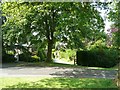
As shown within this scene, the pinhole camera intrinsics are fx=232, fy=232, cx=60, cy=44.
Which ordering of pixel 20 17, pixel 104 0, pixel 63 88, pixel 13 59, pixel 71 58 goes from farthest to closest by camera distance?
1. pixel 71 58
2. pixel 13 59
3. pixel 20 17
4. pixel 104 0
5. pixel 63 88

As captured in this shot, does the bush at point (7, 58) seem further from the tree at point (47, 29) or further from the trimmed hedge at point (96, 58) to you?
the trimmed hedge at point (96, 58)

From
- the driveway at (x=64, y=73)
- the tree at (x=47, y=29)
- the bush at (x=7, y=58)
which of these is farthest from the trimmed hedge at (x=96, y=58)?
the driveway at (x=64, y=73)

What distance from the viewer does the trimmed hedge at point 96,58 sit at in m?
22.2

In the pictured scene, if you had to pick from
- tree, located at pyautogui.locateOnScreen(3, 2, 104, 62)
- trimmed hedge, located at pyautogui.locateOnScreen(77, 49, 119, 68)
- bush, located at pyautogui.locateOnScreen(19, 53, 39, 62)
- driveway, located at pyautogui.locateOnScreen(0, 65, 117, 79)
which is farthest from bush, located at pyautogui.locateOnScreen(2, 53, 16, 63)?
driveway, located at pyautogui.locateOnScreen(0, 65, 117, 79)

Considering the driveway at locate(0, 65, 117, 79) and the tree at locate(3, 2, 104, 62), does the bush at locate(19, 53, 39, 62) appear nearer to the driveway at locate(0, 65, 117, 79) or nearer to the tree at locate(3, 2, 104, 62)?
the tree at locate(3, 2, 104, 62)

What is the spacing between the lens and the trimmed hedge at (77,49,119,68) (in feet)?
72.8

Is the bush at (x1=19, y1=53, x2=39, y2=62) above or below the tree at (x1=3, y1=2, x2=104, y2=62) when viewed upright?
below

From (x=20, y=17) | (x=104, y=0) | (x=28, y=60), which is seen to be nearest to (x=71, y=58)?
(x=28, y=60)

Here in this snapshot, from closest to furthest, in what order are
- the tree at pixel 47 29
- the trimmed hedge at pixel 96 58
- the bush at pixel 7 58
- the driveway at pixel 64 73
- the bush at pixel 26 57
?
the driveway at pixel 64 73 < the tree at pixel 47 29 < the trimmed hedge at pixel 96 58 < the bush at pixel 7 58 < the bush at pixel 26 57

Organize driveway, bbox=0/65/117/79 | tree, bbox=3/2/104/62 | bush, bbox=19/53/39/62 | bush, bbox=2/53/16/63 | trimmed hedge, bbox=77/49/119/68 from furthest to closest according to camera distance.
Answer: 1. bush, bbox=19/53/39/62
2. bush, bbox=2/53/16/63
3. trimmed hedge, bbox=77/49/119/68
4. tree, bbox=3/2/104/62
5. driveway, bbox=0/65/117/79

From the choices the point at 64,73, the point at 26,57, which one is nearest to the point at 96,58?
the point at 26,57

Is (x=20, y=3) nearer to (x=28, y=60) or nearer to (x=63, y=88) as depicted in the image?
(x=63, y=88)

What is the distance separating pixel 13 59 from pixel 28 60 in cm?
190

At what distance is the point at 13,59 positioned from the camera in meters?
24.0
